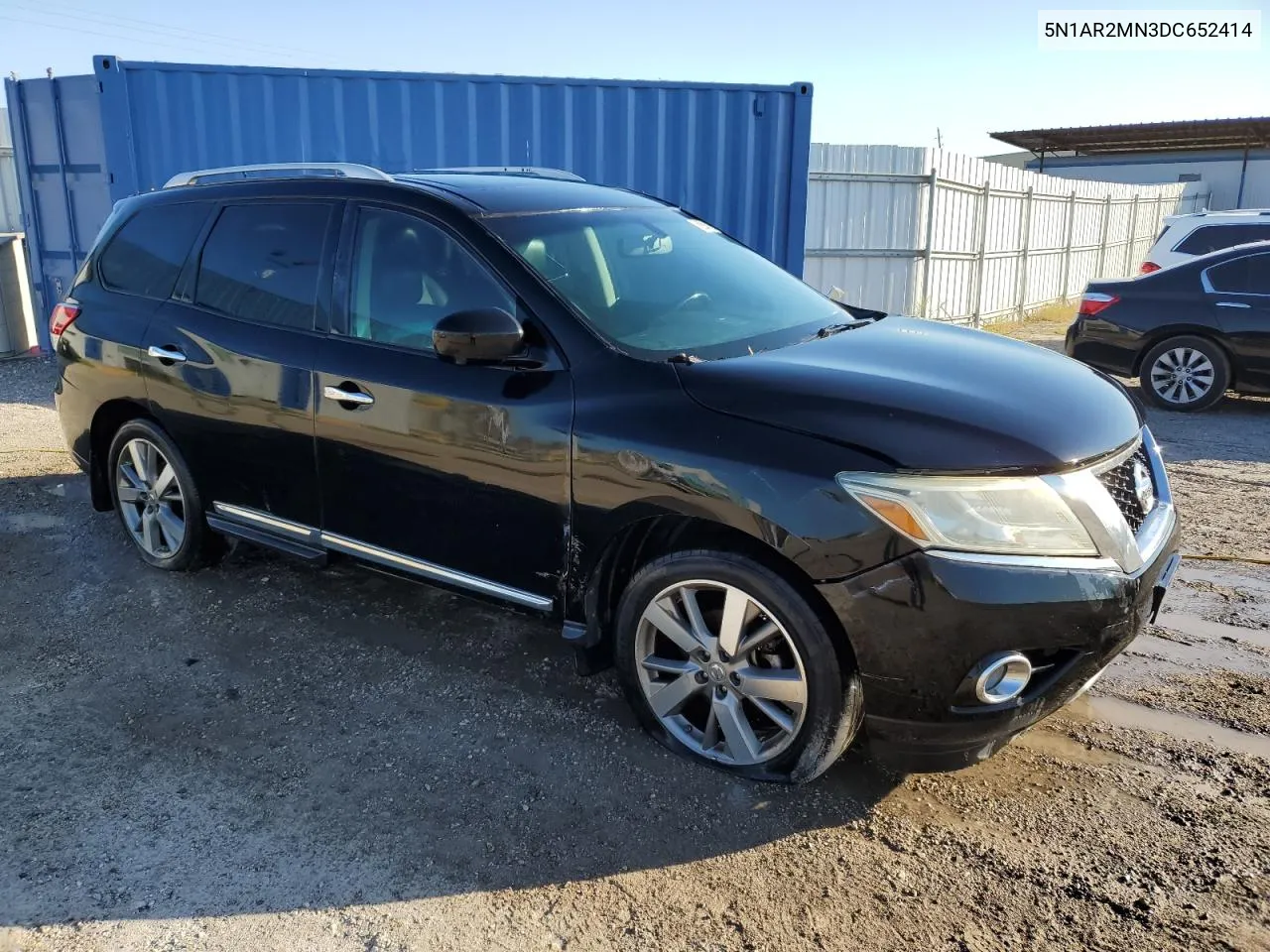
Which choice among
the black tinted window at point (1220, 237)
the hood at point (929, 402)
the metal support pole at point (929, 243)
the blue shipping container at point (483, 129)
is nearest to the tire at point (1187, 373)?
the black tinted window at point (1220, 237)

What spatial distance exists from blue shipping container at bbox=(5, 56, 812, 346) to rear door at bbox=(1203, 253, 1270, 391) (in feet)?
12.0

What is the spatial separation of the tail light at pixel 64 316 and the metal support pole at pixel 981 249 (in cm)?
1421

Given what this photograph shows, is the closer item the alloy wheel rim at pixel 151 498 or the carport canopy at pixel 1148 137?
the alloy wheel rim at pixel 151 498

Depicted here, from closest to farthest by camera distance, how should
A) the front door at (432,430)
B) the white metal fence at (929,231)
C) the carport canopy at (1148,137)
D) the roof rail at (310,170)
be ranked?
the front door at (432,430) < the roof rail at (310,170) < the white metal fence at (929,231) < the carport canopy at (1148,137)

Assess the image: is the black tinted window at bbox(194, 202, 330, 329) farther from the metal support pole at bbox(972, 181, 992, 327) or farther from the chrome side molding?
the metal support pole at bbox(972, 181, 992, 327)

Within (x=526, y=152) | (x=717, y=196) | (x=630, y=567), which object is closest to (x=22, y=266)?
(x=526, y=152)

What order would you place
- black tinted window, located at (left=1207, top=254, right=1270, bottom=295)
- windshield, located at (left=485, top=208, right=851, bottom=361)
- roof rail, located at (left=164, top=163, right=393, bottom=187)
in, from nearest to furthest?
1. windshield, located at (left=485, top=208, right=851, bottom=361)
2. roof rail, located at (left=164, top=163, right=393, bottom=187)
3. black tinted window, located at (left=1207, top=254, right=1270, bottom=295)

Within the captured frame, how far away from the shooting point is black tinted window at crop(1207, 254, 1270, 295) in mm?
8594

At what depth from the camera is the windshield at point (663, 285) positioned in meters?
3.32

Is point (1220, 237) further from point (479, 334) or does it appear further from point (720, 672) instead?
point (479, 334)

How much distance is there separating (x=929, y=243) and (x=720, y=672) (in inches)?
509

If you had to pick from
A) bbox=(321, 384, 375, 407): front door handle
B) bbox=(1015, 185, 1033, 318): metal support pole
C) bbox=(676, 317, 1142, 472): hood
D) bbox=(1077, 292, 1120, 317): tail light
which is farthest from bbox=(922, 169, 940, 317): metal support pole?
bbox=(321, 384, 375, 407): front door handle

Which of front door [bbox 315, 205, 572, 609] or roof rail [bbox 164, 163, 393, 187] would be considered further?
roof rail [bbox 164, 163, 393, 187]

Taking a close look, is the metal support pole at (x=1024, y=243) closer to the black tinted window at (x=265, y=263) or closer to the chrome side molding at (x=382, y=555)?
the black tinted window at (x=265, y=263)
